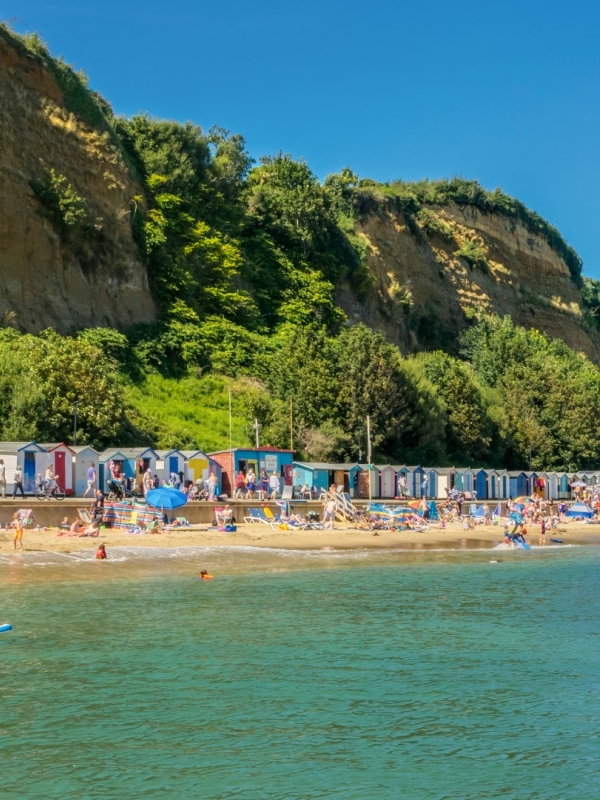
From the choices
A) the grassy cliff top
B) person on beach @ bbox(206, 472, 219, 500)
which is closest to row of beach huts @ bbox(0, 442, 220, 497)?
person on beach @ bbox(206, 472, 219, 500)

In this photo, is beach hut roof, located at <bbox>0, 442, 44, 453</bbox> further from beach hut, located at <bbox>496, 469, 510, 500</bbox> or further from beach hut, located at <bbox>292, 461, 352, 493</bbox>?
beach hut, located at <bbox>496, 469, 510, 500</bbox>

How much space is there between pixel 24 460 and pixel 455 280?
189 feet

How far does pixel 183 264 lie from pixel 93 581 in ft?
119

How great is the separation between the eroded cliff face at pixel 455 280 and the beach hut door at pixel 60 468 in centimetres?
3703

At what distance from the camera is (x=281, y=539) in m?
30.8

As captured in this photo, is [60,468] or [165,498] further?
[60,468]

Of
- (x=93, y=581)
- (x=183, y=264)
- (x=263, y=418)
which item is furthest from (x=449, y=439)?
(x=93, y=581)

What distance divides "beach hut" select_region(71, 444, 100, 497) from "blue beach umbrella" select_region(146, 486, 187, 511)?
414 centimetres

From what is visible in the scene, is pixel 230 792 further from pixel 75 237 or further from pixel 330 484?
pixel 75 237

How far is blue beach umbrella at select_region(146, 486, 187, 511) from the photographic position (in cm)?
2942

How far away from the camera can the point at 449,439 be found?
2126 inches

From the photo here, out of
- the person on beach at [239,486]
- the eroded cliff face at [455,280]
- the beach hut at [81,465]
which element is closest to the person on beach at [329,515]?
the person on beach at [239,486]

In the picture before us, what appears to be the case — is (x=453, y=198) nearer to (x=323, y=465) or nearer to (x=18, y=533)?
(x=323, y=465)

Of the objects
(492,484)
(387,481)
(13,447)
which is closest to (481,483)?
(492,484)
